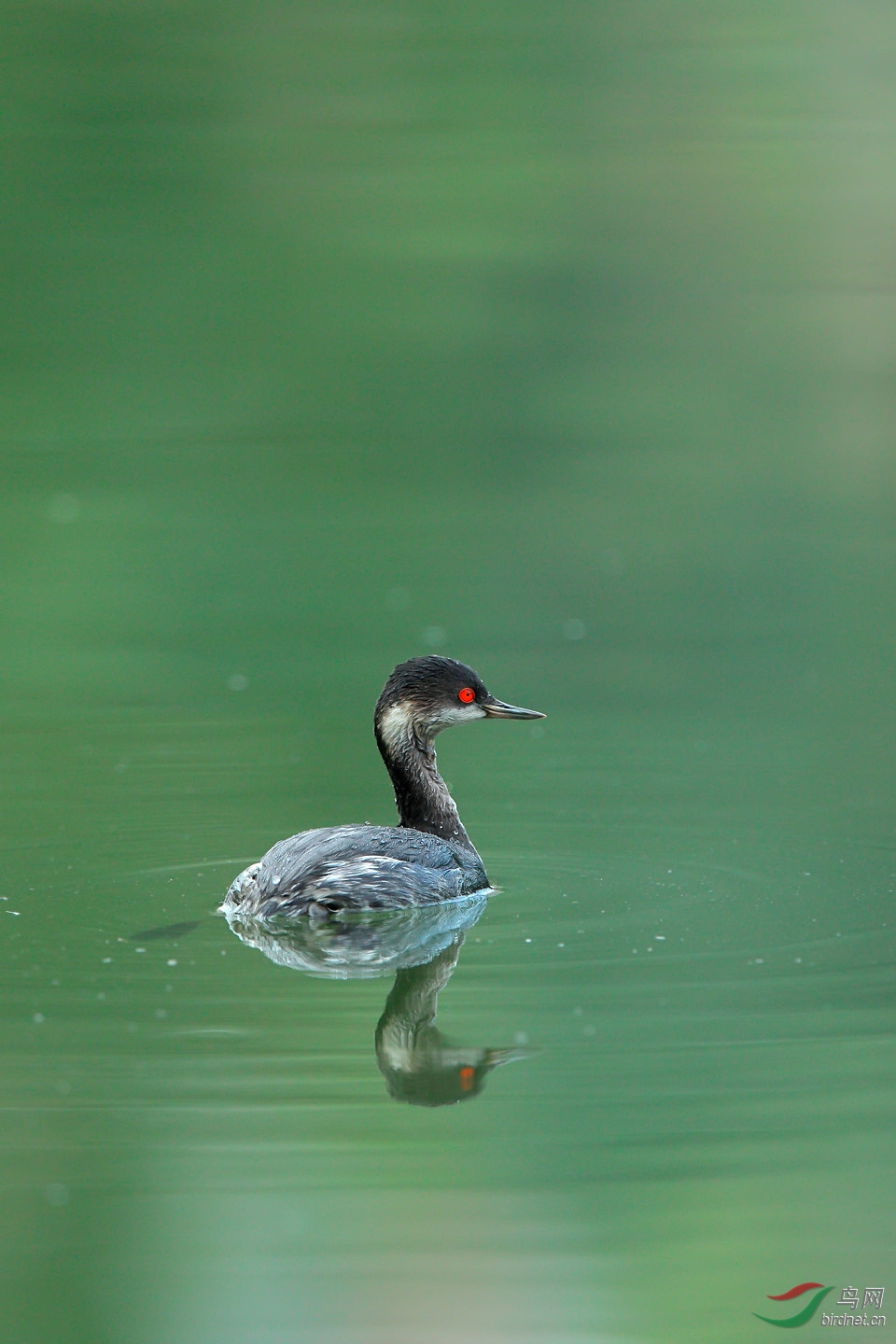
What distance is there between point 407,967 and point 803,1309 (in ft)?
6.16

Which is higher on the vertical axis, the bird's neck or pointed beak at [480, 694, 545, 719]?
pointed beak at [480, 694, 545, 719]

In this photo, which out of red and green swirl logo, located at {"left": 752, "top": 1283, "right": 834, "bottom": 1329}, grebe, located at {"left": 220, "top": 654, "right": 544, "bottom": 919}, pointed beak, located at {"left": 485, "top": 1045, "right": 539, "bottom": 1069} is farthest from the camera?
grebe, located at {"left": 220, "top": 654, "right": 544, "bottom": 919}

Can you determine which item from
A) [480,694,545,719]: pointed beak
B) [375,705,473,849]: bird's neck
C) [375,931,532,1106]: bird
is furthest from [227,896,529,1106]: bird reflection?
[480,694,545,719]: pointed beak

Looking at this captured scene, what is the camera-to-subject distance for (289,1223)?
3840mm

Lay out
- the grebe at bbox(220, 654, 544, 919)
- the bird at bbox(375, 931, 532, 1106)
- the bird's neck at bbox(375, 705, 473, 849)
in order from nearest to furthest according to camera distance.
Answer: the bird at bbox(375, 931, 532, 1106), the grebe at bbox(220, 654, 544, 919), the bird's neck at bbox(375, 705, 473, 849)

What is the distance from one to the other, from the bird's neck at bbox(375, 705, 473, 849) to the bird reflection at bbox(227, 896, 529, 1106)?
619 mm

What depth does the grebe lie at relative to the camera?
561cm

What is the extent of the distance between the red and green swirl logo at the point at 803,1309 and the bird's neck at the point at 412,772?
118 inches

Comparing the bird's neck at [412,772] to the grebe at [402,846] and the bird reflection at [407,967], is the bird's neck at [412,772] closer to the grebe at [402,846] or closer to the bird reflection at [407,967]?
the grebe at [402,846]

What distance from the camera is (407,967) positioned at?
17.5 ft

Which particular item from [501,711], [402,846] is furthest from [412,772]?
[402,846]

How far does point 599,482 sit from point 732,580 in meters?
2.72

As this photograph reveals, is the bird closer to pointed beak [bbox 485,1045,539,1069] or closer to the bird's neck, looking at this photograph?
pointed beak [bbox 485,1045,539,1069]

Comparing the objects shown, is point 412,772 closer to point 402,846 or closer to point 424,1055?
point 402,846
